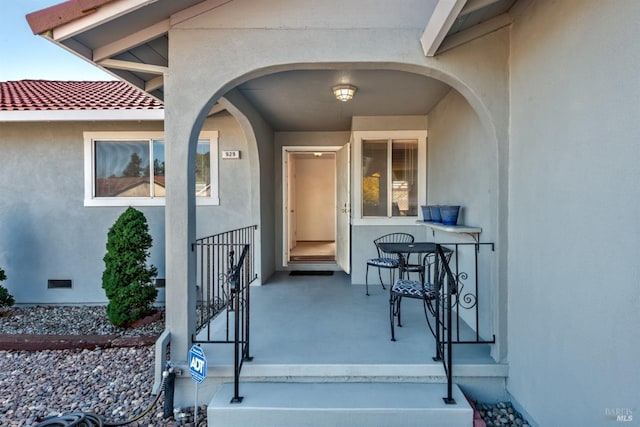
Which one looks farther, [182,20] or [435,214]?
[435,214]

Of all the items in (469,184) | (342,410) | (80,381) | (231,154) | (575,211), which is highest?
(231,154)

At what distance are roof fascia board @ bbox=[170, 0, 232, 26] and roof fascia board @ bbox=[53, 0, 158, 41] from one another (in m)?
0.32

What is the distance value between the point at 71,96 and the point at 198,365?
5441 millimetres

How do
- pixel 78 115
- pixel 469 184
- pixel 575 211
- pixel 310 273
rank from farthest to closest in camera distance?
pixel 310 273, pixel 78 115, pixel 469 184, pixel 575 211

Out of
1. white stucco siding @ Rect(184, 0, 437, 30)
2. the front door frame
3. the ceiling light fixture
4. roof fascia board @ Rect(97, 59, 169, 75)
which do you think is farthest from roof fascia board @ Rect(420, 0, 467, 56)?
the front door frame

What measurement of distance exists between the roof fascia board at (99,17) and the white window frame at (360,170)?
3.21m

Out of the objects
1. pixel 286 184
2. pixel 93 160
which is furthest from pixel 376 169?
pixel 93 160

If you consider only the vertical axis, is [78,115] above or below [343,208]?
above

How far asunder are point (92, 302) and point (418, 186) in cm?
526

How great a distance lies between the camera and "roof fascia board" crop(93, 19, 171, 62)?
264 cm

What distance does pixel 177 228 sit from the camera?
8.59 ft

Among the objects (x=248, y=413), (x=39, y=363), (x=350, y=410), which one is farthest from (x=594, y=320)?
(x=39, y=363)

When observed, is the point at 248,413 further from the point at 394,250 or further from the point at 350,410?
the point at 394,250

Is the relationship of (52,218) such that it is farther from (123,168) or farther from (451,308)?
(451,308)
